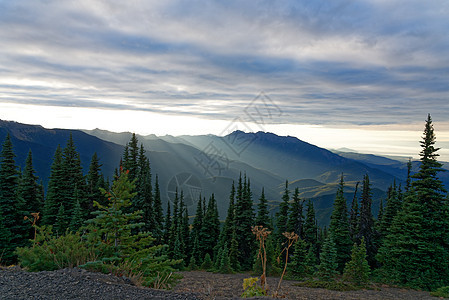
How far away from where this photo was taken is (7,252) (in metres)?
27.0

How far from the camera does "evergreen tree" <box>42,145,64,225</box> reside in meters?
34.5

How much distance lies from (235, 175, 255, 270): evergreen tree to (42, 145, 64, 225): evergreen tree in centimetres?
2554

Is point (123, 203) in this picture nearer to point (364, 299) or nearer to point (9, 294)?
point (9, 294)

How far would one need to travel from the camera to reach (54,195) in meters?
35.6

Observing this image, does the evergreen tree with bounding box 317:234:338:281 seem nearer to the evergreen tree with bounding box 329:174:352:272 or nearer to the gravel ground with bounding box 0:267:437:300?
the evergreen tree with bounding box 329:174:352:272

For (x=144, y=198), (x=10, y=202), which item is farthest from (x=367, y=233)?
(x=10, y=202)

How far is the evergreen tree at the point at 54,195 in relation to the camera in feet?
113

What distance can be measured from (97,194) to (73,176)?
426 cm

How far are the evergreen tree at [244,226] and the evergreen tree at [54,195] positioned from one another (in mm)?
25542

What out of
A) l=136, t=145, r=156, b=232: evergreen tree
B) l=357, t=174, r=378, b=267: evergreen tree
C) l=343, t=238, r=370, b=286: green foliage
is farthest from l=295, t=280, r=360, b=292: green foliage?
l=136, t=145, r=156, b=232: evergreen tree

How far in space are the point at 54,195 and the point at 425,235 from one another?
42988 millimetres

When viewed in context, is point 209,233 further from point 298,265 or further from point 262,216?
point 298,265

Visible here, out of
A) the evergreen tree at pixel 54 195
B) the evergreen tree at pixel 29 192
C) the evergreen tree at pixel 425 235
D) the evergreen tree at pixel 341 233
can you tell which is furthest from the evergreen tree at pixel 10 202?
the evergreen tree at pixel 425 235

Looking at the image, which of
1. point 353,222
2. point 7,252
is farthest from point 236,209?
point 7,252
